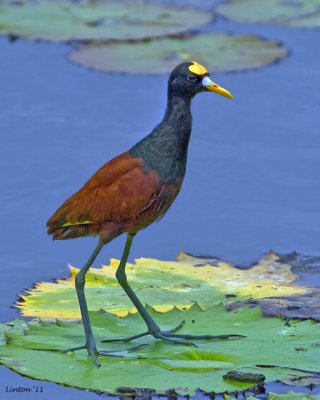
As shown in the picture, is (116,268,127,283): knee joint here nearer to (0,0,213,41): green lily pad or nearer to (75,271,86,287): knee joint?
(75,271,86,287): knee joint

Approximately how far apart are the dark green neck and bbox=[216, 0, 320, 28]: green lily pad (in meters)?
5.09

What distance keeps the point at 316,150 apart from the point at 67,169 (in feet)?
5.04

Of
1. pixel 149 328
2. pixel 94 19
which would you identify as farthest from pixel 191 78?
pixel 94 19

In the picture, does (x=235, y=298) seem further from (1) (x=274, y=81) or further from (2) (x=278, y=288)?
(1) (x=274, y=81)

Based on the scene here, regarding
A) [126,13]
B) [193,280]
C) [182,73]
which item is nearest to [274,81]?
[126,13]

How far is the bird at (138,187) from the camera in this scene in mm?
Answer: 4500

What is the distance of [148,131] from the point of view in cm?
739

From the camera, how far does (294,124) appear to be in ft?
24.9

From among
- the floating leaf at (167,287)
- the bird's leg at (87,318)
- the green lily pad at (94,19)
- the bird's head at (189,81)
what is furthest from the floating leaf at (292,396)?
the green lily pad at (94,19)

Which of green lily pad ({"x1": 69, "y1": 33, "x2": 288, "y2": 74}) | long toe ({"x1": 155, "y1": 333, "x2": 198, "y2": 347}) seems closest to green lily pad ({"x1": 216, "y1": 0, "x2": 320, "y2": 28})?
green lily pad ({"x1": 69, "y1": 33, "x2": 288, "y2": 74})

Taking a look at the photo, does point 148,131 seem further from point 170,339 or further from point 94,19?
point 170,339

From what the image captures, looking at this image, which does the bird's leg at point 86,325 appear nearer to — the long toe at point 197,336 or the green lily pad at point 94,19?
the long toe at point 197,336

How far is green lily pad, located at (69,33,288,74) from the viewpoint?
28.3 feet

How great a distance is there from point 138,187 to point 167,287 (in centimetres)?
98
